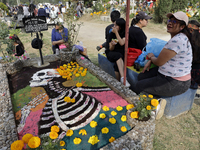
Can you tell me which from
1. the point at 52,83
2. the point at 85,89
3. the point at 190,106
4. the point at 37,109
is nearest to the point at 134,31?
the point at 85,89

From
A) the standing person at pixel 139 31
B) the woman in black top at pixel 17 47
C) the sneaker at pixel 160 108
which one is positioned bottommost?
the sneaker at pixel 160 108

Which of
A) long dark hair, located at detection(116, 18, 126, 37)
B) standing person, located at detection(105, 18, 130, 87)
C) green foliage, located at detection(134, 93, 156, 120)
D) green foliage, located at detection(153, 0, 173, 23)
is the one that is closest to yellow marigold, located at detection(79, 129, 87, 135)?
green foliage, located at detection(134, 93, 156, 120)

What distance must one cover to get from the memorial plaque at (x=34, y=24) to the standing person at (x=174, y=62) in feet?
10.6

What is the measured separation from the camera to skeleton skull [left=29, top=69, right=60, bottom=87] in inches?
Result: 131

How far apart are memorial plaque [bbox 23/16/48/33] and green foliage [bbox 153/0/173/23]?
10.9 meters

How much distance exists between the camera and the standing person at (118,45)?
3201 millimetres

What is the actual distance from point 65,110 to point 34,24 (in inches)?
110

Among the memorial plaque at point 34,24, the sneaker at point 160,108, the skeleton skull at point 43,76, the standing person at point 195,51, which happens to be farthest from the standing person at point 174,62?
the memorial plaque at point 34,24

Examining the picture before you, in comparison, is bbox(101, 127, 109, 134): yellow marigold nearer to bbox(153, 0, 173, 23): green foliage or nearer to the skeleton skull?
the skeleton skull

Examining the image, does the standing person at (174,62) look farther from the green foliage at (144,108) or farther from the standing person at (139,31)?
the standing person at (139,31)

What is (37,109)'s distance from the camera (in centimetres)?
246

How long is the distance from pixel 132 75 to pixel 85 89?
1.09 m

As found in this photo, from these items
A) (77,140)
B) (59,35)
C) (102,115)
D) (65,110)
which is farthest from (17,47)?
(77,140)

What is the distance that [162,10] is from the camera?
12172mm
